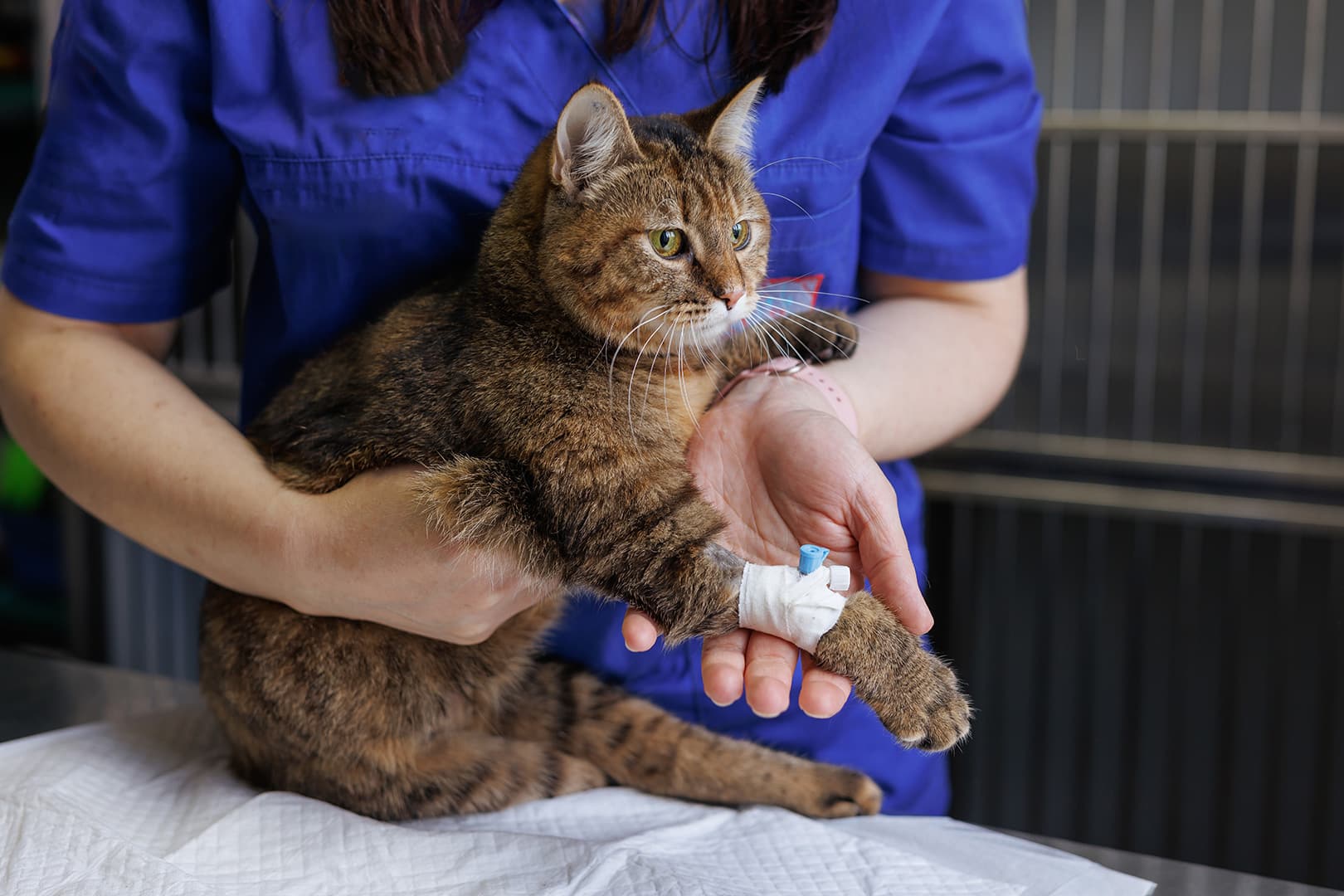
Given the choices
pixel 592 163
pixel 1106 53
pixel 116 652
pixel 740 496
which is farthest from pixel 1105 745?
pixel 116 652

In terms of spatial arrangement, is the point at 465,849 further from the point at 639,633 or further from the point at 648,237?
the point at 648,237

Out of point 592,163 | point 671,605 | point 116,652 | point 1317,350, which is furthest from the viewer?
point 116,652

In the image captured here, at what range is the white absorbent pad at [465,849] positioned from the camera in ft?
2.89

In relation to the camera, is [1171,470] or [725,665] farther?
[1171,470]

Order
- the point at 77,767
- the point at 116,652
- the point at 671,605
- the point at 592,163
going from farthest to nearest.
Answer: the point at 116,652 < the point at 77,767 < the point at 592,163 < the point at 671,605

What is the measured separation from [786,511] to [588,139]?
34cm

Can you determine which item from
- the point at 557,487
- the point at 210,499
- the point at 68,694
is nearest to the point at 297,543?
the point at 210,499

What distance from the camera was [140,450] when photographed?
3.30ft

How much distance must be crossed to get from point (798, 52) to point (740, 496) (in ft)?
1.31

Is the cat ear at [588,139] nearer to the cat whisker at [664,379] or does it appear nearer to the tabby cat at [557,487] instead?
the tabby cat at [557,487]

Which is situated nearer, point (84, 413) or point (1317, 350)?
point (84, 413)

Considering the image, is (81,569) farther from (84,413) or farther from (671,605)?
(671,605)

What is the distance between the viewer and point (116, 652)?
2598mm

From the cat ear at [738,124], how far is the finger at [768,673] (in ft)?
1.41
